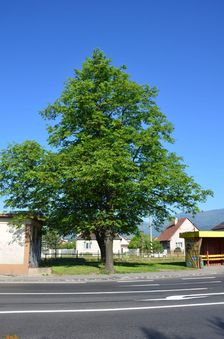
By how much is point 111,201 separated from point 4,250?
7.87 metres

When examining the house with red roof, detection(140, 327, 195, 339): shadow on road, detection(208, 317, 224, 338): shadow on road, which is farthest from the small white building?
the house with red roof

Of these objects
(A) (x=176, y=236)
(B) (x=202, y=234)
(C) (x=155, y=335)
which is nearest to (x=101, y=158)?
(B) (x=202, y=234)

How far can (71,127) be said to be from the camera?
2823 centimetres

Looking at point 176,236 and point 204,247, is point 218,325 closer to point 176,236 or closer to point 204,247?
point 204,247

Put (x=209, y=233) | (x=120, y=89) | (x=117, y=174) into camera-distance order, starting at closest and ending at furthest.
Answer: (x=117, y=174)
(x=120, y=89)
(x=209, y=233)

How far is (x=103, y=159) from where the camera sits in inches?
914

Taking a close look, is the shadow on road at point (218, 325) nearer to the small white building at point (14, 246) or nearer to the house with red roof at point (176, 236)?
the small white building at point (14, 246)

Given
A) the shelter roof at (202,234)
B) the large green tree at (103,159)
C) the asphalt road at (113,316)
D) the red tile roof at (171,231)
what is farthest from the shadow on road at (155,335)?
the red tile roof at (171,231)

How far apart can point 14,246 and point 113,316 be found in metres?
18.4

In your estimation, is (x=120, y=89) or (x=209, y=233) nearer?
(x=120, y=89)

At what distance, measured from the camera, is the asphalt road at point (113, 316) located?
276 inches

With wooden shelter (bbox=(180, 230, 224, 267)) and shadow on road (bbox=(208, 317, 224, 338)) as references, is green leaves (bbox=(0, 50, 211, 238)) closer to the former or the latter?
wooden shelter (bbox=(180, 230, 224, 267))

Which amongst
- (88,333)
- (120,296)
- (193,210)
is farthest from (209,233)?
(88,333)

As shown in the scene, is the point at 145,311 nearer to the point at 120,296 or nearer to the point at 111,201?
the point at 120,296
